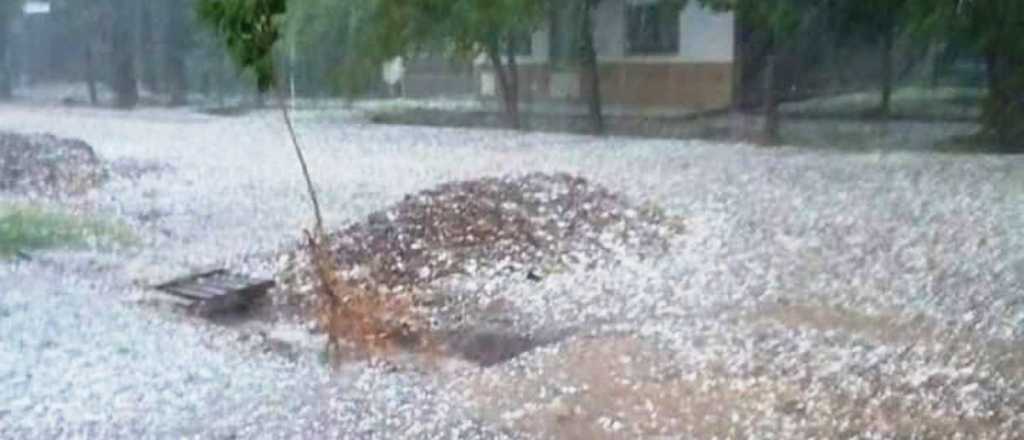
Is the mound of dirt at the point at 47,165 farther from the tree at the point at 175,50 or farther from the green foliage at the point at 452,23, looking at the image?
the tree at the point at 175,50

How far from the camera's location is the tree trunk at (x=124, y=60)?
20.2m

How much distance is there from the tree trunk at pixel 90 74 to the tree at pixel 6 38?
3.29ft

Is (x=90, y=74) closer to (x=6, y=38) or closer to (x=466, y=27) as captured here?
(x=6, y=38)

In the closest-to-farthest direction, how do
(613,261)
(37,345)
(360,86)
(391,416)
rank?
(391,416), (37,345), (613,261), (360,86)

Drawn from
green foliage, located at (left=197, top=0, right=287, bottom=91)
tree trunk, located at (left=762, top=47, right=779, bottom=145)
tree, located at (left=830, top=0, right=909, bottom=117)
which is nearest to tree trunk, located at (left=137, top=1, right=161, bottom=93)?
tree trunk, located at (left=762, top=47, right=779, bottom=145)

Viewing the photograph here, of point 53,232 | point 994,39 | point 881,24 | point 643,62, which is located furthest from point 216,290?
point 643,62

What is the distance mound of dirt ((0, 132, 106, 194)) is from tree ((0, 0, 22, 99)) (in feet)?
20.2

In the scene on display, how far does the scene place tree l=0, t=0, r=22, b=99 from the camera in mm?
20172

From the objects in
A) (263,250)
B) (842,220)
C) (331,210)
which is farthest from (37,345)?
(842,220)

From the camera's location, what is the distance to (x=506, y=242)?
24.4ft

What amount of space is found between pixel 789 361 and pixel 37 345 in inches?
108

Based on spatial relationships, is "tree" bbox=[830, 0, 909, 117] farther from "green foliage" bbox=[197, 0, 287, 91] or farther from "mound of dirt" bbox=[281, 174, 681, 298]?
"green foliage" bbox=[197, 0, 287, 91]

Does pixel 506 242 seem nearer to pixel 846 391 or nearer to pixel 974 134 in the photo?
pixel 846 391

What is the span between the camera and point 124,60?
67.4 ft
